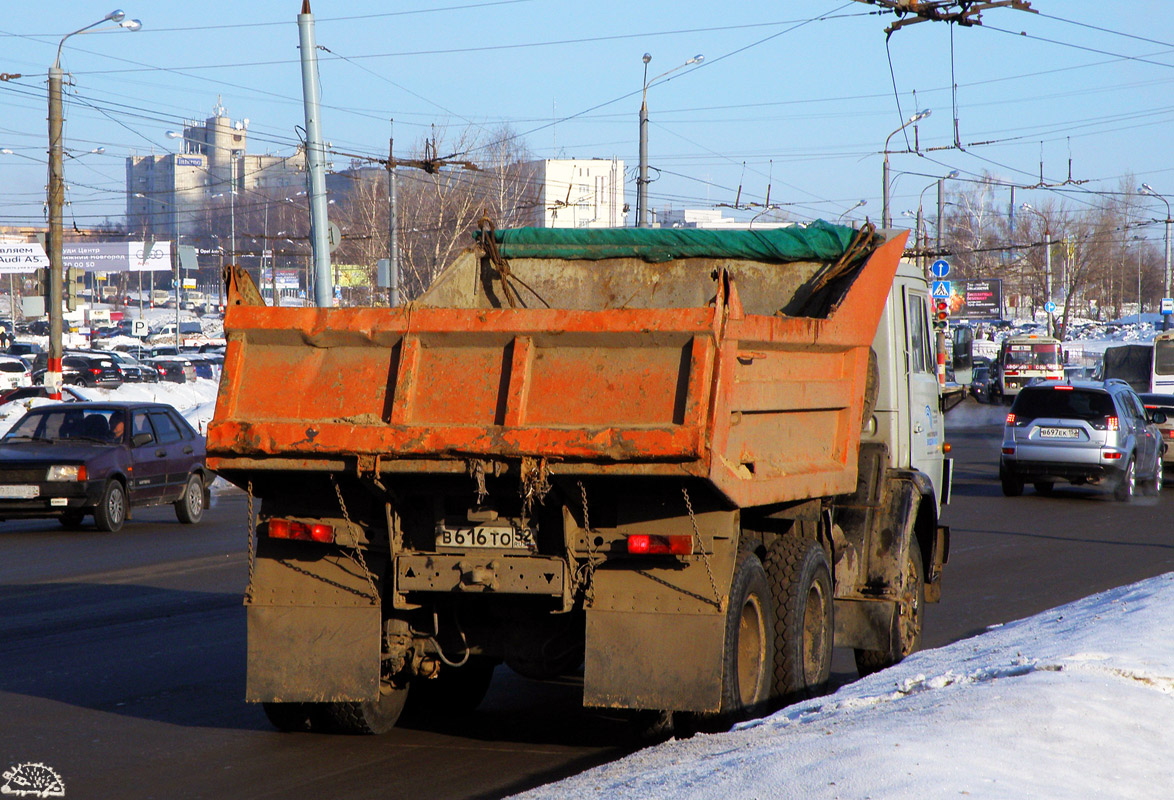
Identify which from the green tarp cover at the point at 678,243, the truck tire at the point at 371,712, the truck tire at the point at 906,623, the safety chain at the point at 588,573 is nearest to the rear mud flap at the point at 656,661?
the safety chain at the point at 588,573

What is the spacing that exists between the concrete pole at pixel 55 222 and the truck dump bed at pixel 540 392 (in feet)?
74.3

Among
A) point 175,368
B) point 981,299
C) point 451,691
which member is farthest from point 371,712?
point 981,299

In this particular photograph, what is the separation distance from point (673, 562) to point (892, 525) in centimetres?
253

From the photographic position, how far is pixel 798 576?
255 inches

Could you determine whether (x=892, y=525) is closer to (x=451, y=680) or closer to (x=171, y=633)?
(x=451, y=680)

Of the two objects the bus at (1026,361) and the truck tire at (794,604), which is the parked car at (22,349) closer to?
the bus at (1026,361)

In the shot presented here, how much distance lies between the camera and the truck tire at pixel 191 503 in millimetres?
18062

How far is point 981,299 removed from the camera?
8081 cm

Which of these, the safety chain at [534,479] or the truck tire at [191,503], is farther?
the truck tire at [191,503]

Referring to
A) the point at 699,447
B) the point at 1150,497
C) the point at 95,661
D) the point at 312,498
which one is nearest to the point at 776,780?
the point at 699,447

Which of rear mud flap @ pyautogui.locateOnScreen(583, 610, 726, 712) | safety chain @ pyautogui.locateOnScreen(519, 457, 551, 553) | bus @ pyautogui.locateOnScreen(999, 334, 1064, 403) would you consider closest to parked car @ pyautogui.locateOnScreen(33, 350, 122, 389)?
bus @ pyautogui.locateOnScreen(999, 334, 1064, 403)

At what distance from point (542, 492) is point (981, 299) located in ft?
260

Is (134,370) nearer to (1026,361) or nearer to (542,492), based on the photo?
(1026,361)

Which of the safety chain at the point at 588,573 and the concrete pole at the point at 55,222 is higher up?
the concrete pole at the point at 55,222
